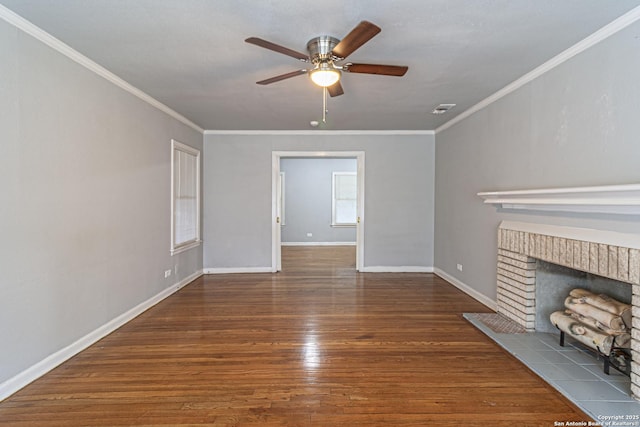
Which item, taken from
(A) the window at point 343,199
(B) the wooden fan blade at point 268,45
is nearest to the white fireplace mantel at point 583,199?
(B) the wooden fan blade at point 268,45

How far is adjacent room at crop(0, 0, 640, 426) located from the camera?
2.06 metres

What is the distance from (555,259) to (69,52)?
4.33 m

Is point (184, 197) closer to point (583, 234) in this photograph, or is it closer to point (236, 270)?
point (236, 270)

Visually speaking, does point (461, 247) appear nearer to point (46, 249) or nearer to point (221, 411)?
point (221, 411)

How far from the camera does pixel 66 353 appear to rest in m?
2.60

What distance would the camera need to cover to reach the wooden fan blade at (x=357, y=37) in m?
1.86

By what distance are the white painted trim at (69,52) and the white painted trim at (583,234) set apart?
13.8 ft

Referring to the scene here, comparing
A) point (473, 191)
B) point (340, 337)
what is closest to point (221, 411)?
point (340, 337)

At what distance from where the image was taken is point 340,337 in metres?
3.03

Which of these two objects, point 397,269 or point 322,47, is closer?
point 322,47

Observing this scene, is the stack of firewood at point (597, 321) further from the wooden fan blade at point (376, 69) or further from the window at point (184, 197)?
the window at point (184, 197)

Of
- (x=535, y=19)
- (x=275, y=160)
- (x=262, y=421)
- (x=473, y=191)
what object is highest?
(x=535, y=19)

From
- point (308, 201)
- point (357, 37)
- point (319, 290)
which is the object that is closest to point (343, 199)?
point (308, 201)

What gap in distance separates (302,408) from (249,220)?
3999mm
